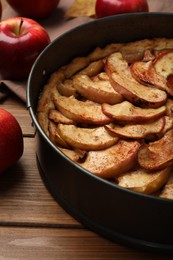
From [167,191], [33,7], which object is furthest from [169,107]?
[33,7]

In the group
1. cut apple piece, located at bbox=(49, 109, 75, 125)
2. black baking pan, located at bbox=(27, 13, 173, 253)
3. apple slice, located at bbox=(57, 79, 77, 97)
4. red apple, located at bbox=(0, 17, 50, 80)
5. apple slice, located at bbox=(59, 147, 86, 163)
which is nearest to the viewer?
black baking pan, located at bbox=(27, 13, 173, 253)

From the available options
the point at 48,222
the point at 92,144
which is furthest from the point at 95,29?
the point at 48,222

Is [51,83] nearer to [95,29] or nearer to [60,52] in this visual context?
[60,52]

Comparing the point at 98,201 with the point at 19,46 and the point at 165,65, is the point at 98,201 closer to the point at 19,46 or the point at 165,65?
the point at 165,65

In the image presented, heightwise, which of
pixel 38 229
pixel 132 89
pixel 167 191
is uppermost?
pixel 132 89

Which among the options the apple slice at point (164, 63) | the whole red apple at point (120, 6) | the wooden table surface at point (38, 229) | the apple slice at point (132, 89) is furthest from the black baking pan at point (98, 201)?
the whole red apple at point (120, 6)

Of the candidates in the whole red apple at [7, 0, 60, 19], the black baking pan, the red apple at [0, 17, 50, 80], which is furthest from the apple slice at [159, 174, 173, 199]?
the whole red apple at [7, 0, 60, 19]

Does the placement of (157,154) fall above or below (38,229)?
above

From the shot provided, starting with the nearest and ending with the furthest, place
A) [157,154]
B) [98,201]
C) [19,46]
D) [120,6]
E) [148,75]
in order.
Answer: [98,201] → [157,154] → [148,75] → [19,46] → [120,6]

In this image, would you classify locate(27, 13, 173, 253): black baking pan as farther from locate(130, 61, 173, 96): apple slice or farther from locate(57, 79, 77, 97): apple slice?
locate(130, 61, 173, 96): apple slice
